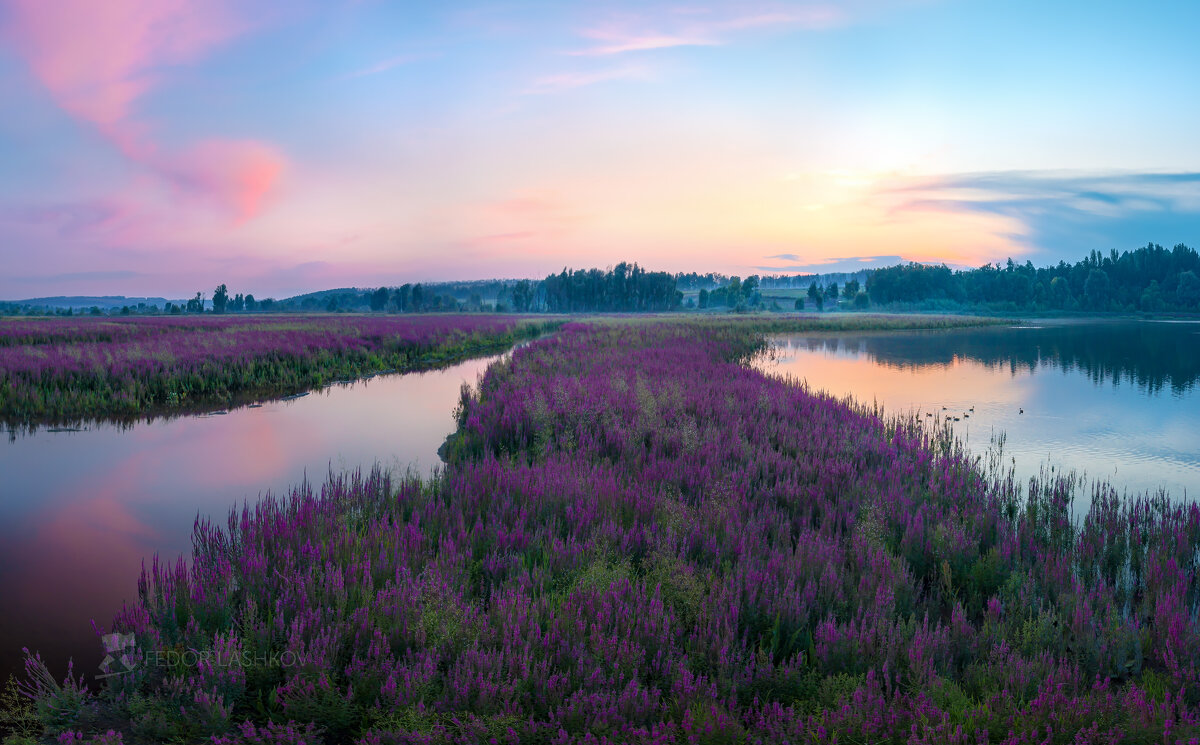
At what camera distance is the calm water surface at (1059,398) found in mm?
11414

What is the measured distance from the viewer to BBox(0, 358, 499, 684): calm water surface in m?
5.55

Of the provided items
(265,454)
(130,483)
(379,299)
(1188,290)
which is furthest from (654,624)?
(1188,290)

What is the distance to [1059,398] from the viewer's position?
19000mm

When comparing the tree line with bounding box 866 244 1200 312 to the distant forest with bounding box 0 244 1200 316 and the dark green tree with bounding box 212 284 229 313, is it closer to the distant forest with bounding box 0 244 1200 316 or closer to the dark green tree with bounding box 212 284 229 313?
the distant forest with bounding box 0 244 1200 316

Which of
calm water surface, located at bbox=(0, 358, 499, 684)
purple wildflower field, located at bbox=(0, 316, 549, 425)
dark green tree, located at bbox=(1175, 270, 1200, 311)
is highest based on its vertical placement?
dark green tree, located at bbox=(1175, 270, 1200, 311)

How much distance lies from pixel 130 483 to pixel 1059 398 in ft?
74.9

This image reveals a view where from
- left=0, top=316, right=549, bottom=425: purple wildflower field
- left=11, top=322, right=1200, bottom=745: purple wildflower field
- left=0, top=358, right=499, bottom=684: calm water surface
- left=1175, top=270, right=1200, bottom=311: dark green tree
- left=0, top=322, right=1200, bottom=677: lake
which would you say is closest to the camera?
left=11, top=322, right=1200, bottom=745: purple wildflower field

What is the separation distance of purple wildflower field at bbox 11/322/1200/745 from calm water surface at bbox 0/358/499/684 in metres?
1.40

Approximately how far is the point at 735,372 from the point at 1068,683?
15.3 m

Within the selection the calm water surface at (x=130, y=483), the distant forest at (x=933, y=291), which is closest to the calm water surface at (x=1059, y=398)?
the calm water surface at (x=130, y=483)

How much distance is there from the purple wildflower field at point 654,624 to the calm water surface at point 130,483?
140 centimetres

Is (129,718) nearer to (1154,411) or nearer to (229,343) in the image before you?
(1154,411)

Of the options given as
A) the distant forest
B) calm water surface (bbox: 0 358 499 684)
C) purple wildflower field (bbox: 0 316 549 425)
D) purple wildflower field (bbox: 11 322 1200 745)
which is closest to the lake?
calm water surface (bbox: 0 358 499 684)

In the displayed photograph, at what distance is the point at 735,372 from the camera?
61.4 ft
